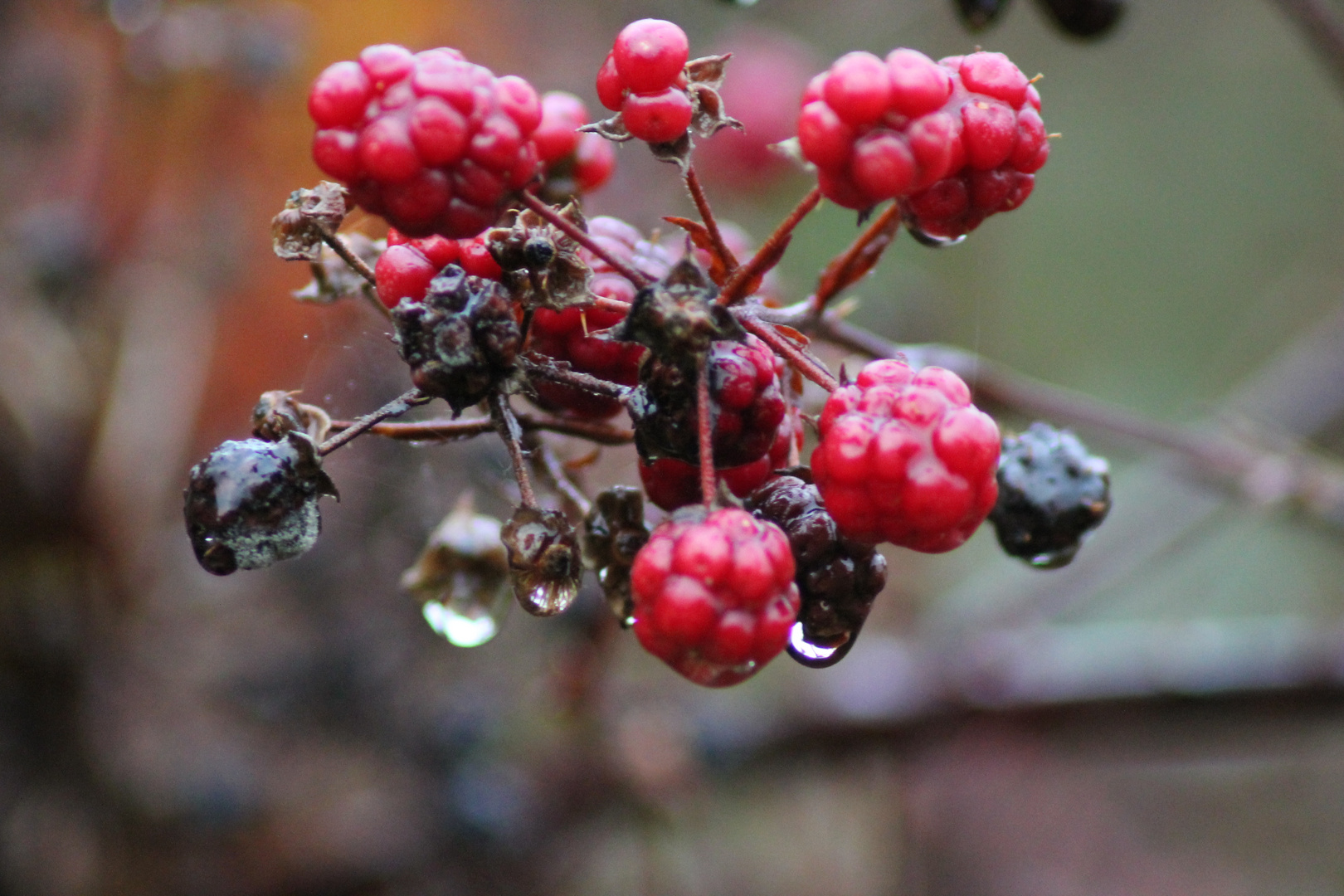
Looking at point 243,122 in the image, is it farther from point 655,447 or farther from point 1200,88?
point 1200,88

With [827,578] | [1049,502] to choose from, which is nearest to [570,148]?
[827,578]

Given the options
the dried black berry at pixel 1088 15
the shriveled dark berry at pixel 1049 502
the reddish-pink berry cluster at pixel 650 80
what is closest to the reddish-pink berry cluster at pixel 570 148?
the reddish-pink berry cluster at pixel 650 80

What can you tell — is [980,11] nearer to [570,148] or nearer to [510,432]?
[570,148]

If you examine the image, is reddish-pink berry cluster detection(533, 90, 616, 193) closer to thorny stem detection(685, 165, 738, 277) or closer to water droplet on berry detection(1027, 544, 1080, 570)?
thorny stem detection(685, 165, 738, 277)

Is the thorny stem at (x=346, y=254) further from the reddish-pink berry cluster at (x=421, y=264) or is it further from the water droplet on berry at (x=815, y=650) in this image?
the water droplet on berry at (x=815, y=650)

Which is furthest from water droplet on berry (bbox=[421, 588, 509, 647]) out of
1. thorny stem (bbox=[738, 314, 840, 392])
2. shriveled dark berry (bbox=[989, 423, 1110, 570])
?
shriveled dark berry (bbox=[989, 423, 1110, 570])
